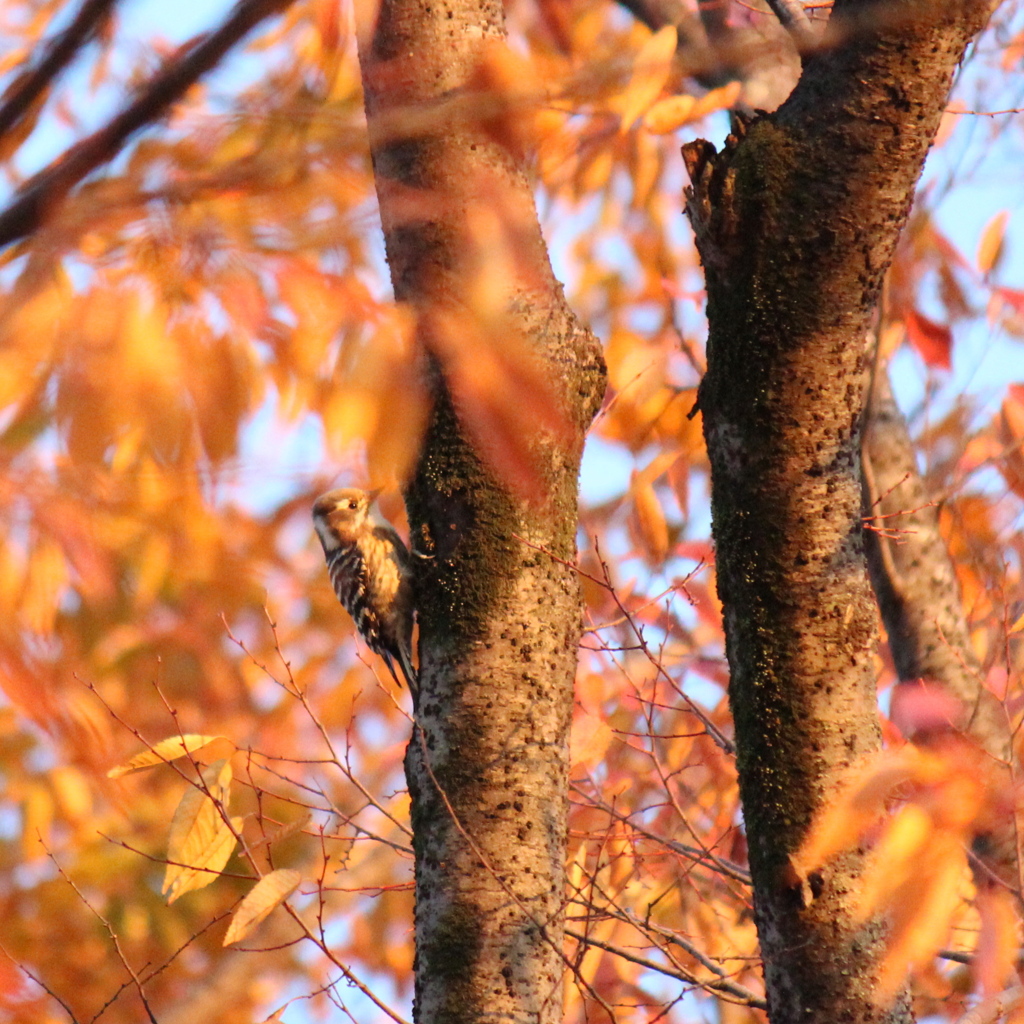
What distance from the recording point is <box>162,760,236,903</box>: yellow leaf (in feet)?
11.4

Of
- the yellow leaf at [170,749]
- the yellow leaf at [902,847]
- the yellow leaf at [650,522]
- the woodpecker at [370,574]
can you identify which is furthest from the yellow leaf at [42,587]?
the woodpecker at [370,574]

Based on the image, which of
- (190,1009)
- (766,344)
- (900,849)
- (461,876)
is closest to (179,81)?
(900,849)

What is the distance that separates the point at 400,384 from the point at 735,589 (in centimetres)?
151

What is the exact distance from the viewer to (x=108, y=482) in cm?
151

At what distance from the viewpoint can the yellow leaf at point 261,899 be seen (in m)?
3.01

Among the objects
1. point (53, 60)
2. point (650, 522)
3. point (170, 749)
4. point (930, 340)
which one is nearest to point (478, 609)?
point (170, 749)

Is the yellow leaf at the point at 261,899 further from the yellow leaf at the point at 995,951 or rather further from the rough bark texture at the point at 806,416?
the yellow leaf at the point at 995,951

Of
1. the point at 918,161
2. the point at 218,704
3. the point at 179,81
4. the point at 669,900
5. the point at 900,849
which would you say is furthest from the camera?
the point at 218,704

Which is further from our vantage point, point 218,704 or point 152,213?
point 218,704

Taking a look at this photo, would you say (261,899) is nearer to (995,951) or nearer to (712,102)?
(995,951)

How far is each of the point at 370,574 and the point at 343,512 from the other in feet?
1.86

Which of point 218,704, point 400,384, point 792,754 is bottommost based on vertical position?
point 400,384

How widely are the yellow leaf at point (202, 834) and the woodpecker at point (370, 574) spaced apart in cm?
177

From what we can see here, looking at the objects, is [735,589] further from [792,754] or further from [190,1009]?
[190,1009]
